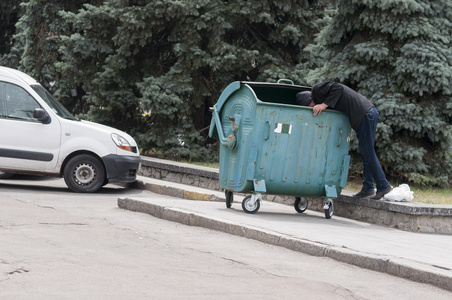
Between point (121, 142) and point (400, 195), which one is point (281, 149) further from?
point (121, 142)

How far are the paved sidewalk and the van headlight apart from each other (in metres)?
2.15

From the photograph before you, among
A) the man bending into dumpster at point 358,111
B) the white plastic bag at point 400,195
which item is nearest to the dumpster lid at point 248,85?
the man bending into dumpster at point 358,111

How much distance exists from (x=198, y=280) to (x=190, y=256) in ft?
3.70

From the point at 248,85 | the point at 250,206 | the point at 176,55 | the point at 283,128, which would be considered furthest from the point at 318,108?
the point at 176,55

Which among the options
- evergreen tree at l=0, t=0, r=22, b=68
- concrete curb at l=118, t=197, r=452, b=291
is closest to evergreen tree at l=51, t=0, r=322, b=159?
concrete curb at l=118, t=197, r=452, b=291

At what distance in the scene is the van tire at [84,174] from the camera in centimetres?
1302

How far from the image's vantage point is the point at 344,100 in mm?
10531

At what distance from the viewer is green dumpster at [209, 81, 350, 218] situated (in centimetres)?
1034

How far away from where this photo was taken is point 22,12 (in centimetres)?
2678

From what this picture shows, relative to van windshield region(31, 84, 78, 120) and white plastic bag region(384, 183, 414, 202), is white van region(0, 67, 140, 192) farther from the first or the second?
white plastic bag region(384, 183, 414, 202)

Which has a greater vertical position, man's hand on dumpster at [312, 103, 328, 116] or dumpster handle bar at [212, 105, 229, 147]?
man's hand on dumpster at [312, 103, 328, 116]

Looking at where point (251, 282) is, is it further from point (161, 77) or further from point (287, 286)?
point (161, 77)

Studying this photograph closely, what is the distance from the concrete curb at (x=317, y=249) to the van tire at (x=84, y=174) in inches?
105

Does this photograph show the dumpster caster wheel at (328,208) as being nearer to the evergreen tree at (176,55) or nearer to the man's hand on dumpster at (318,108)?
the man's hand on dumpster at (318,108)
